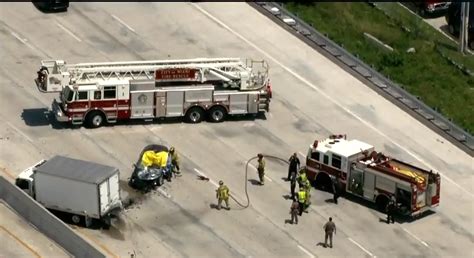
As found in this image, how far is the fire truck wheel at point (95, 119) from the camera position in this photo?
6309 cm

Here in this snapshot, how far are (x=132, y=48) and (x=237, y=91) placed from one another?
31.1 feet

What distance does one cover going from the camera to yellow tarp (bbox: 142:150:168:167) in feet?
193

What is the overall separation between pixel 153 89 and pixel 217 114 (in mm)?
3658

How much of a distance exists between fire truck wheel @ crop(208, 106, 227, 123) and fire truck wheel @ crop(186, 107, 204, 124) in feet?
1.56

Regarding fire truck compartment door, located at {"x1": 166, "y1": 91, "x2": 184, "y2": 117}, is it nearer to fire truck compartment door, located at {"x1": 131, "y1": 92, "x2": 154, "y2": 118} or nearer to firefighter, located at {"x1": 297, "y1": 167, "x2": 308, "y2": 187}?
fire truck compartment door, located at {"x1": 131, "y1": 92, "x2": 154, "y2": 118}

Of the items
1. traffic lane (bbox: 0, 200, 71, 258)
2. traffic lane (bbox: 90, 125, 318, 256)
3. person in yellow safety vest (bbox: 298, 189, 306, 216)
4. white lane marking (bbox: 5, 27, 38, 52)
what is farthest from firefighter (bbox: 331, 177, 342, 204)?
white lane marking (bbox: 5, 27, 38, 52)

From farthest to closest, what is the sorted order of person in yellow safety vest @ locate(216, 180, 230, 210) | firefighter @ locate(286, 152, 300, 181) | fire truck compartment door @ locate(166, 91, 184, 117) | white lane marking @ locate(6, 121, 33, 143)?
fire truck compartment door @ locate(166, 91, 184, 117) → white lane marking @ locate(6, 121, 33, 143) → firefighter @ locate(286, 152, 300, 181) → person in yellow safety vest @ locate(216, 180, 230, 210)

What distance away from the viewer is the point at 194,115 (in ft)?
212

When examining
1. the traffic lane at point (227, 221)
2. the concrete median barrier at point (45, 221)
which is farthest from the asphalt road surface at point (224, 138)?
the concrete median barrier at point (45, 221)

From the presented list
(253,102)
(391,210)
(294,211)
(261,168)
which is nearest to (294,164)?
(261,168)

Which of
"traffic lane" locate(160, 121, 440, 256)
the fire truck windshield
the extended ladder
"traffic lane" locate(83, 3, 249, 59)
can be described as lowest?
"traffic lane" locate(160, 121, 440, 256)

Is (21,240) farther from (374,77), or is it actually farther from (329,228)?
(374,77)

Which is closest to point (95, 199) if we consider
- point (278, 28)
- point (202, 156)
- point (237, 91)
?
point (202, 156)

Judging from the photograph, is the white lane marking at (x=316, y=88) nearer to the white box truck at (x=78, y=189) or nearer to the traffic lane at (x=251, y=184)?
the traffic lane at (x=251, y=184)
